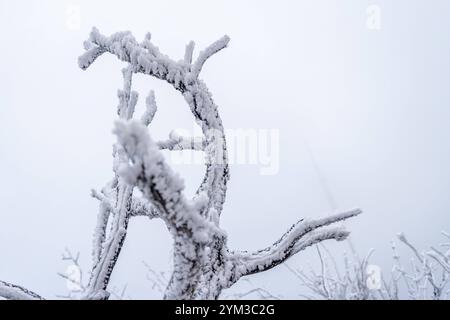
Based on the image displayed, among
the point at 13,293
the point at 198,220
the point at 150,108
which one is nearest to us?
the point at 198,220

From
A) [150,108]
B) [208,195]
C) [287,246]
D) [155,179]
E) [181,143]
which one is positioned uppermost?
[150,108]

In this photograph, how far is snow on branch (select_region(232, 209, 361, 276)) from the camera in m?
2.06

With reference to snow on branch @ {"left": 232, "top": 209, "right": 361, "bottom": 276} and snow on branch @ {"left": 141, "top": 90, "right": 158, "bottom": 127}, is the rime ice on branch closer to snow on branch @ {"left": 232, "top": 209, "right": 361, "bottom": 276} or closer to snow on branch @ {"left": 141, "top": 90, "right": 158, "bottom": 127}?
snow on branch @ {"left": 232, "top": 209, "right": 361, "bottom": 276}

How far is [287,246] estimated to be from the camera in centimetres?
209

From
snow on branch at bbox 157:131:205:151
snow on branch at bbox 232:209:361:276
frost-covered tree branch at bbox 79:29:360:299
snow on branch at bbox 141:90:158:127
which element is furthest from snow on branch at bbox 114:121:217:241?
snow on branch at bbox 141:90:158:127

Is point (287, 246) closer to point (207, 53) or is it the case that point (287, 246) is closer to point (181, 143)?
point (181, 143)

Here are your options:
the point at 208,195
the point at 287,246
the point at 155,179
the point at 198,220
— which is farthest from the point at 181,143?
the point at 155,179

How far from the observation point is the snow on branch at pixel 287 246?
2062 mm

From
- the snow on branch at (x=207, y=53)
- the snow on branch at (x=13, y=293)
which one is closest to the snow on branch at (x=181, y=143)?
the snow on branch at (x=207, y=53)

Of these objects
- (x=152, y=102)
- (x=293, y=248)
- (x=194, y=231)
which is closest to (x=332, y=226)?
(x=293, y=248)

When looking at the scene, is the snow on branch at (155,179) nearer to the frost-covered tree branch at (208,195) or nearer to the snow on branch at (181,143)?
the frost-covered tree branch at (208,195)

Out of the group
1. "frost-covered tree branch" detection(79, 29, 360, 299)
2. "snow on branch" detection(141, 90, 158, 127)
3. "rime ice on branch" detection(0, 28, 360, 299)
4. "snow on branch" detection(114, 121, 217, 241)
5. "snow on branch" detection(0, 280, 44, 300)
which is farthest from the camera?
"snow on branch" detection(141, 90, 158, 127)

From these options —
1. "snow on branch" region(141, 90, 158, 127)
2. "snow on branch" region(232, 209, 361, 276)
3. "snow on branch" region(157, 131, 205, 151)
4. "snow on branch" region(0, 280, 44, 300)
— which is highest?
"snow on branch" region(141, 90, 158, 127)
